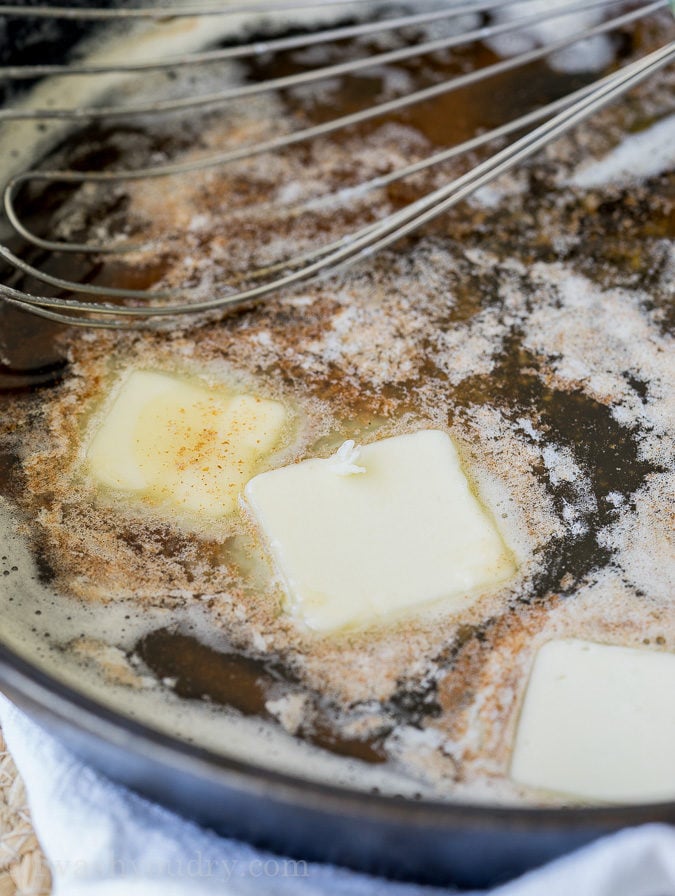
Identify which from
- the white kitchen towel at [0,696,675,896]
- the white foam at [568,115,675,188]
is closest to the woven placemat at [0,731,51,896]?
the white kitchen towel at [0,696,675,896]

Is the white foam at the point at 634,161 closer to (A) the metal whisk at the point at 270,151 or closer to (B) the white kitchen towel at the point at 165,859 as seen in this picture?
(A) the metal whisk at the point at 270,151

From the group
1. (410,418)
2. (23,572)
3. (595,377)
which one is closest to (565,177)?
(595,377)

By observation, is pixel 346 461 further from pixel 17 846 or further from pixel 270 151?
pixel 270 151

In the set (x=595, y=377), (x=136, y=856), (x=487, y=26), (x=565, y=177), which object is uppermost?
(x=487, y=26)

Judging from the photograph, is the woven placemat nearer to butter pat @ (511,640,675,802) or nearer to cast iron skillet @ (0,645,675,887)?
cast iron skillet @ (0,645,675,887)

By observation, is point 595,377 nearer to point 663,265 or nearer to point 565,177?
point 663,265

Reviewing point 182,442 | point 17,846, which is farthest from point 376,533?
point 17,846

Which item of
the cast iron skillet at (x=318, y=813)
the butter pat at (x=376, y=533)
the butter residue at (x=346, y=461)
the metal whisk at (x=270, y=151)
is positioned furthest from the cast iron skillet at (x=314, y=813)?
the metal whisk at (x=270, y=151)
